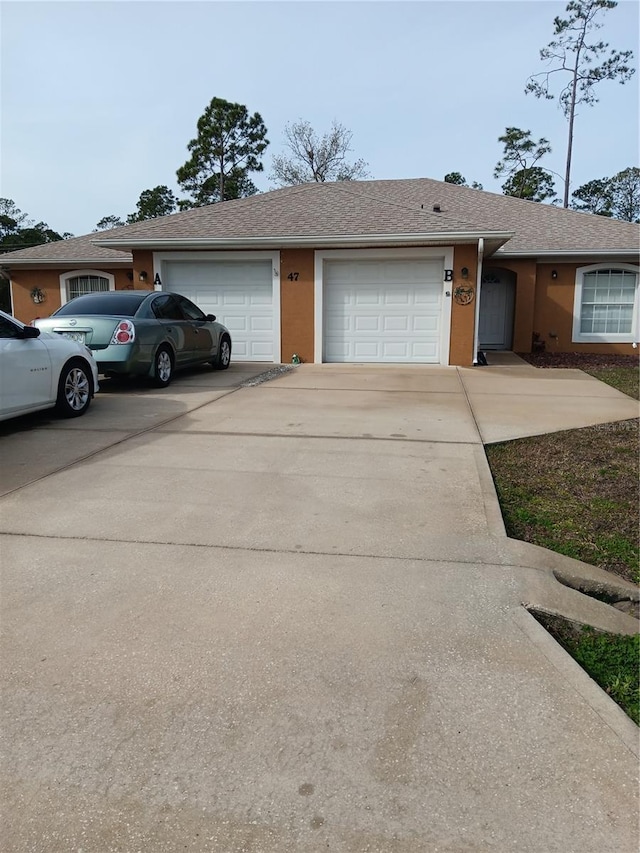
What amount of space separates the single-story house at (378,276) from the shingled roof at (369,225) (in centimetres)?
5

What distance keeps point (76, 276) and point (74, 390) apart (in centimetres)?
1271

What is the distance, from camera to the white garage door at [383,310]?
13711 mm

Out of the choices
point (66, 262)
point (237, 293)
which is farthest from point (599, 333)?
point (66, 262)

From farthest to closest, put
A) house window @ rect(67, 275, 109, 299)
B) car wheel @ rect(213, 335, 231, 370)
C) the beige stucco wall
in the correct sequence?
1. house window @ rect(67, 275, 109, 299)
2. the beige stucco wall
3. car wheel @ rect(213, 335, 231, 370)

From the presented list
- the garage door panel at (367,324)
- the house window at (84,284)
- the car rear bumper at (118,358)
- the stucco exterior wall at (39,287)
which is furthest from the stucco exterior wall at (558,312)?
the house window at (84,284)

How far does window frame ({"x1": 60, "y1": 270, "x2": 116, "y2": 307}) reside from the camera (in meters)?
18.4

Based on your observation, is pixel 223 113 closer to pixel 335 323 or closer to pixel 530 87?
pixel 530 87

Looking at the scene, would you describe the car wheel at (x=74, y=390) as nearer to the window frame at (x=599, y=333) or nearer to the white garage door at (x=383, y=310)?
the white garage door at (x=383, y=310)

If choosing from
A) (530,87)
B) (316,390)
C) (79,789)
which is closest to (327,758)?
A: (79,789)

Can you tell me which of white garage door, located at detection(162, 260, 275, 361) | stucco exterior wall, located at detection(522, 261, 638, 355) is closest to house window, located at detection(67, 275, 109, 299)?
white garage door, located at detection(162, 260, 275, 361)

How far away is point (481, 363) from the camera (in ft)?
45.5

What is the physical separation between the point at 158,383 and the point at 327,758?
27.0ft

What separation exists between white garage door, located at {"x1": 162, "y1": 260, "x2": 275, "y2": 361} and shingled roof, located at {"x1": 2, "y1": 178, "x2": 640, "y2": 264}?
667mm

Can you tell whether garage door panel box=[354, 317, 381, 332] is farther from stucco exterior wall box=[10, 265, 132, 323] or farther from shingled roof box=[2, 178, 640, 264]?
stucco exterior wall box=[10, 265, 132, 323]
